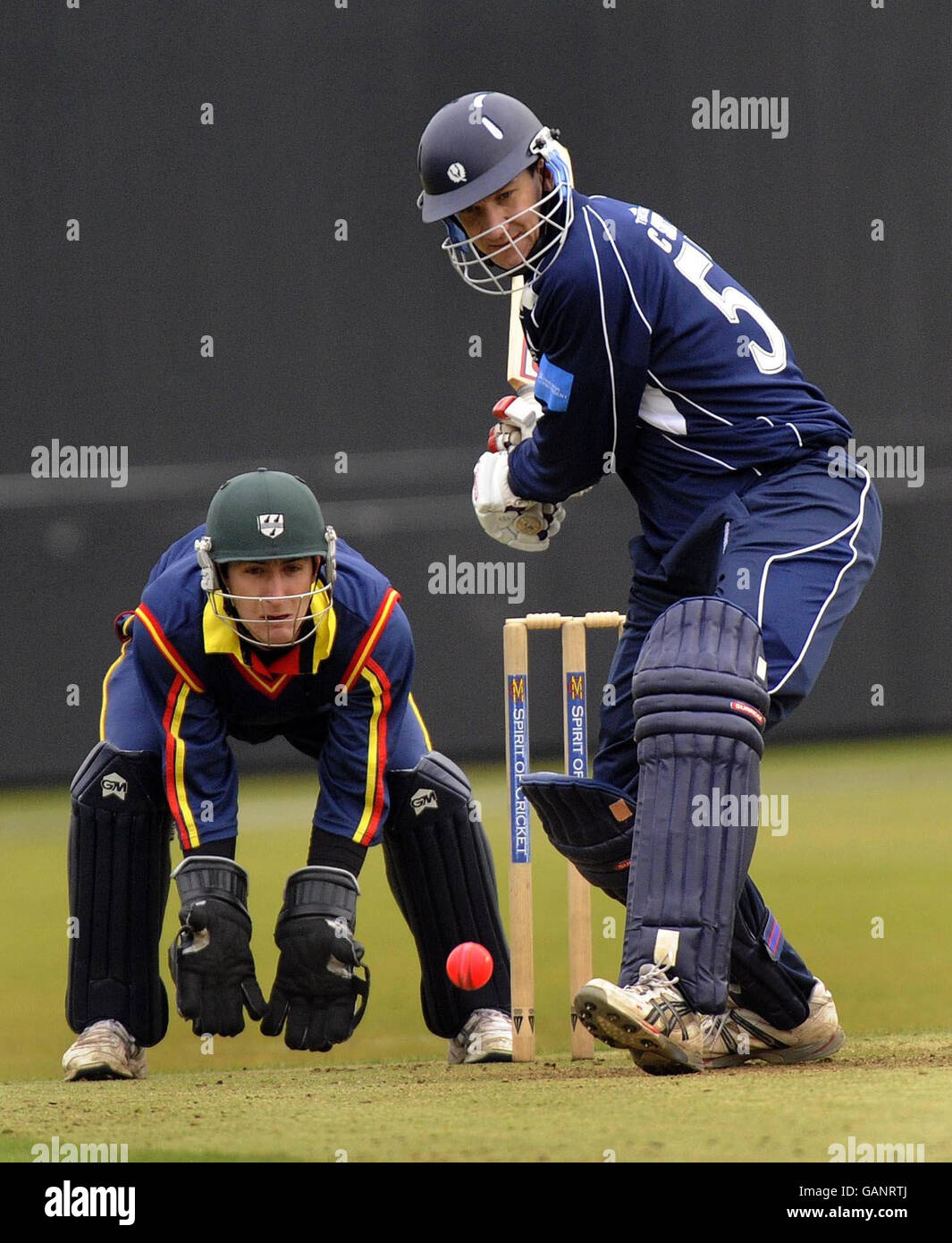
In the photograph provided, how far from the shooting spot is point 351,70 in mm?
6477

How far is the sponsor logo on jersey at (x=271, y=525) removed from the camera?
8.81 ft

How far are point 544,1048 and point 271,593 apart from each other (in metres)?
1.21

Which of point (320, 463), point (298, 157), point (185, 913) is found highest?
point (298, 157)

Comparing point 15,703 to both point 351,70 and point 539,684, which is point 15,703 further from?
point 351,70

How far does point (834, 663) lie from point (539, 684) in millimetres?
1210

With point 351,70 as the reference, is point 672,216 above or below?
below

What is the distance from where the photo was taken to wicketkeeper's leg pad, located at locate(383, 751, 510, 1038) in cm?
322

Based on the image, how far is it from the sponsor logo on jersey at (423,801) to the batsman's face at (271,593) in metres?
0.56

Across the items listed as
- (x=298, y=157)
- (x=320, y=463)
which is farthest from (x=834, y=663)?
(x=298, y=157)

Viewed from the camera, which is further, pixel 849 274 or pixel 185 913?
pixel 849 274

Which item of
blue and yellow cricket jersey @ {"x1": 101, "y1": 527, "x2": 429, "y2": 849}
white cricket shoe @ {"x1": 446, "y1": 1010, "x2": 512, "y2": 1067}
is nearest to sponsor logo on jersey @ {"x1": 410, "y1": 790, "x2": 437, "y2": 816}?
blue and yellow cricket jersey @ {"x1": 101, "y1": 527, "x2": 429, "y2": 849}

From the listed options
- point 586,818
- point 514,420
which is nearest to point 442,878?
point 586,818

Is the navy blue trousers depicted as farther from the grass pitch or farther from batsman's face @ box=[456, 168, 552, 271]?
batsman's face @ box=[456, 168, 552, 271]

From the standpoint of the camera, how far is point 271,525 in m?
2.69
